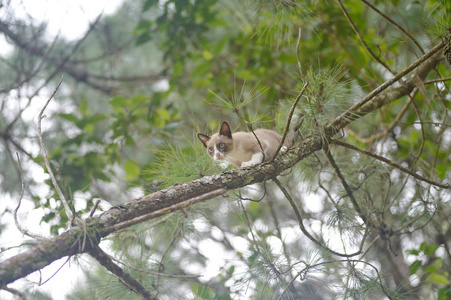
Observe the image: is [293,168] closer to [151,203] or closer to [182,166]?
[182,166]

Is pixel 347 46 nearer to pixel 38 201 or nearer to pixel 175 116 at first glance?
pixel 175 116

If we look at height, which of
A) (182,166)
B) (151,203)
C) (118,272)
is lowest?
(118,272)

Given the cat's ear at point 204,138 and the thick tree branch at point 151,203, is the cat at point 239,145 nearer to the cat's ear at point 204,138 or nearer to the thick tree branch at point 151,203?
the cat's ear at point 204,138

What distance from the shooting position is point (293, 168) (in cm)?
243

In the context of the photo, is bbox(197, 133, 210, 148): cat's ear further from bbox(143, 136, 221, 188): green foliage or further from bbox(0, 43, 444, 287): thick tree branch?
bbox(0, 43, 444, 287): thick tree branch

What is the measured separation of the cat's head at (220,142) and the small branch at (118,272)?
3.02ft

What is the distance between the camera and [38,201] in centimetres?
253

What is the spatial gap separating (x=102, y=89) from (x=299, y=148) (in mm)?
3799

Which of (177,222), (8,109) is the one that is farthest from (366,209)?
(8,109)

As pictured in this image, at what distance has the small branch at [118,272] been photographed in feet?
5.72

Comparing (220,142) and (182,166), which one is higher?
(220,142)

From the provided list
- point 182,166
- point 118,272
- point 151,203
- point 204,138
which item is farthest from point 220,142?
point 118,272

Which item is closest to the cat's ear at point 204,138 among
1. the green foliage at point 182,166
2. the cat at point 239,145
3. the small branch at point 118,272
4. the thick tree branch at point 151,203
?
the cat at point 239,145

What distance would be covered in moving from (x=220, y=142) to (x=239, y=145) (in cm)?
16
